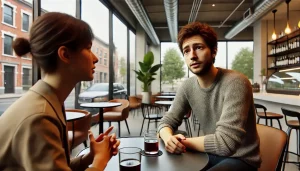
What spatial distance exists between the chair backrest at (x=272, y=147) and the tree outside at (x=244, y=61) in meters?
10.2

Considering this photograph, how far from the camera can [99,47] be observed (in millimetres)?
6074

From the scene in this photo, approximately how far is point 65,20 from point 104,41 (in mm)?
5973

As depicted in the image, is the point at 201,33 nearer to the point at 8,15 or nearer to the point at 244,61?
the point at 8,15

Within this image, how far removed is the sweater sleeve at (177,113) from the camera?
1.61 meters

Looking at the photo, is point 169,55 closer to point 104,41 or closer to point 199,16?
point 199,16

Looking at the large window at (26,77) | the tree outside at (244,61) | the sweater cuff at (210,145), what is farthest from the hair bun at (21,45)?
the tree outside at (244,61)

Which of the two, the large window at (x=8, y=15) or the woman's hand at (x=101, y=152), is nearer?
the woman's hand at (x=101, y=152)

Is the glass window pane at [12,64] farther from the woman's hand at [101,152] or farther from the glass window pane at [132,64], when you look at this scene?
the glass window pane at [132,64]

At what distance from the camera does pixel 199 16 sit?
A: 9852mm

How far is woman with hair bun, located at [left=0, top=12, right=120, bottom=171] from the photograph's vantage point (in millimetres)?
647

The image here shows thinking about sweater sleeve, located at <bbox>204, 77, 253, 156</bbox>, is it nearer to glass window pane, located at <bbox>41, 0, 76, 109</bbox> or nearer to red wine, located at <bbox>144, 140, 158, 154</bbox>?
red wine, located at <bbox>144, 140, 158, 154</bbox>

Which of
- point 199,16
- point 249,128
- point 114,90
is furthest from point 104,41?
point 249,128

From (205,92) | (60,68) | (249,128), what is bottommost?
(249,128)

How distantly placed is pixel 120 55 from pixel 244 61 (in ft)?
20.7
